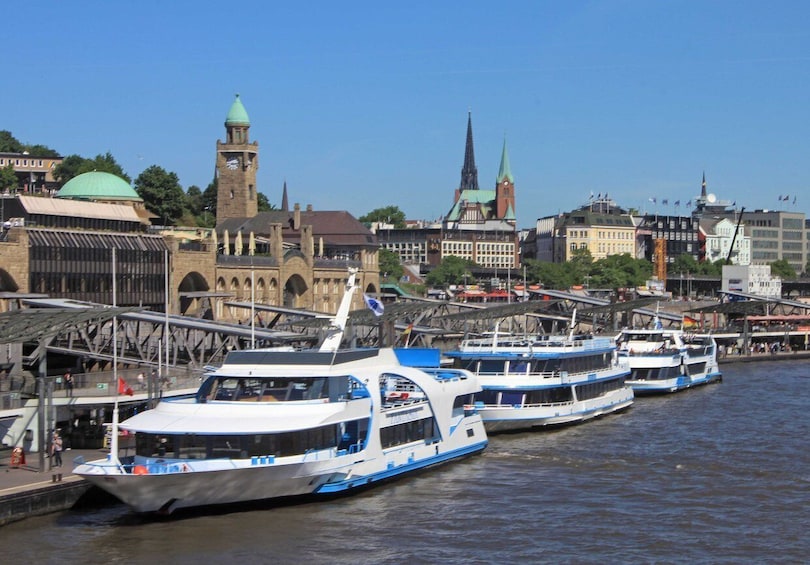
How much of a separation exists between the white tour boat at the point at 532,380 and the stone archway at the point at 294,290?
226ft

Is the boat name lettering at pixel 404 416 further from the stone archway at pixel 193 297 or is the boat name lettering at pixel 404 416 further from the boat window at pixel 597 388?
the stone archway at pixel 193 297

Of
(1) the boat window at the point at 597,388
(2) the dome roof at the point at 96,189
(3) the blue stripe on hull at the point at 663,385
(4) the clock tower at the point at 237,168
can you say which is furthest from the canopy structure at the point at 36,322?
(4) the clock tower at the point at 237,168

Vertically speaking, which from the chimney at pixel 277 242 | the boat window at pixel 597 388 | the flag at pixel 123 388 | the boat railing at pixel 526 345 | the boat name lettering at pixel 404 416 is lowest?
the boat window at pixel 597 388

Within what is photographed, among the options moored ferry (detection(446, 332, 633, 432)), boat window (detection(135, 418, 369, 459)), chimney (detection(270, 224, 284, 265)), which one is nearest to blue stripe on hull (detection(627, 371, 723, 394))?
moored ferry (detection(446, 332, 633, 432))

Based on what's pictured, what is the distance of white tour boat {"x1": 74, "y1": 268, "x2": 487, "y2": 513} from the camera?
4266cm

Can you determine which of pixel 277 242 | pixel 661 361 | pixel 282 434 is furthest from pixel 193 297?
pixel 282 434

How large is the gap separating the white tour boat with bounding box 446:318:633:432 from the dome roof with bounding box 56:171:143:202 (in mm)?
59871

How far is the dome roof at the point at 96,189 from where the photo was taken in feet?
392

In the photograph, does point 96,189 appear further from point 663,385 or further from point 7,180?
point 663,385

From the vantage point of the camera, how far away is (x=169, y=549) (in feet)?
131

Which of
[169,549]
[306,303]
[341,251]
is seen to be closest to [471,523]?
[169,549]

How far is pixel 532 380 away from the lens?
66375 millimetres

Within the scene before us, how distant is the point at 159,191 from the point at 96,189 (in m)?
35.3

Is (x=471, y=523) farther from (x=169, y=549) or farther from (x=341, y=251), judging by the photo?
(x=341, y=251)
